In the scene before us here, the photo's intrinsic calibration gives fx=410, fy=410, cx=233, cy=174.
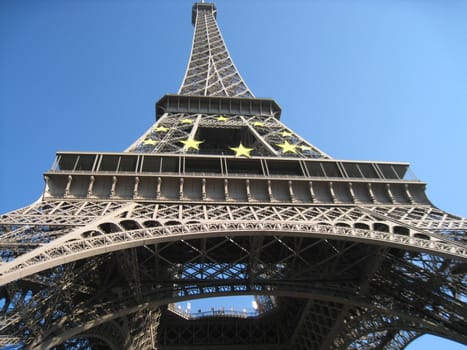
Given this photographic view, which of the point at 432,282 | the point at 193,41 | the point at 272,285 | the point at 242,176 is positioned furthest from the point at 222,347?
the point at 193,41

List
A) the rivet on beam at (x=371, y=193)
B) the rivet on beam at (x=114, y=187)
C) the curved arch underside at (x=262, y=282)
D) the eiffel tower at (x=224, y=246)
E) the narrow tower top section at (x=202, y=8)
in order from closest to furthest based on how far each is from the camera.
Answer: the eiffel tower at (x=224, y=246) < the curved arch underside at (x=262, y=282) < the rivet on beam at (x=114, y=187) < the rivet on beam at (x=371, y=193) < the narrow tower top section at (x=202, y=8)

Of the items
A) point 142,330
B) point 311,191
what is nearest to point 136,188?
point 142,330

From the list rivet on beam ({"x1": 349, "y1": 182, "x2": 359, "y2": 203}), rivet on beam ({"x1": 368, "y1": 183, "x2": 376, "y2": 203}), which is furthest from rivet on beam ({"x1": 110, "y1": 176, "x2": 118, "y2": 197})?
rivet on beam ({"x1": 368, "y1": 183, "x2": 376, "y2": 203})

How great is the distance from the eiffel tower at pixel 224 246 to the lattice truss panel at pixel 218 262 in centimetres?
6

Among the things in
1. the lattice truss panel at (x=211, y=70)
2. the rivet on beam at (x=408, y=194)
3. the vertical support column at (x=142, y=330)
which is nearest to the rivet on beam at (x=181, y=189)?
the vertical support column at (x=142, y=330)

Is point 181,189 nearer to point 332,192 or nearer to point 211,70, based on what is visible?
point 332,192

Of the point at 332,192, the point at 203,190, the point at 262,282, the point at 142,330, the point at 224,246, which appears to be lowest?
the point at 142,330

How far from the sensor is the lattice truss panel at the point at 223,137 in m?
26.4

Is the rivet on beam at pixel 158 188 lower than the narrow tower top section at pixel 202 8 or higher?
lower

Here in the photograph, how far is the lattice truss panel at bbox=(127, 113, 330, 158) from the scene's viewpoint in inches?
1039

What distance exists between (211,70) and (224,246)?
30608mm

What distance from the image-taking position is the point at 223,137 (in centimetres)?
3653

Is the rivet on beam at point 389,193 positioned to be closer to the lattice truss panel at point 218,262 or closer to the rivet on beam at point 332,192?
the lattice truss panel at point 218,262

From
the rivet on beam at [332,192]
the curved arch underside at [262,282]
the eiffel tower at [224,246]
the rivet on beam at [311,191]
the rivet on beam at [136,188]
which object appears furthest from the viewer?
the rivet on beam at [332,192]
